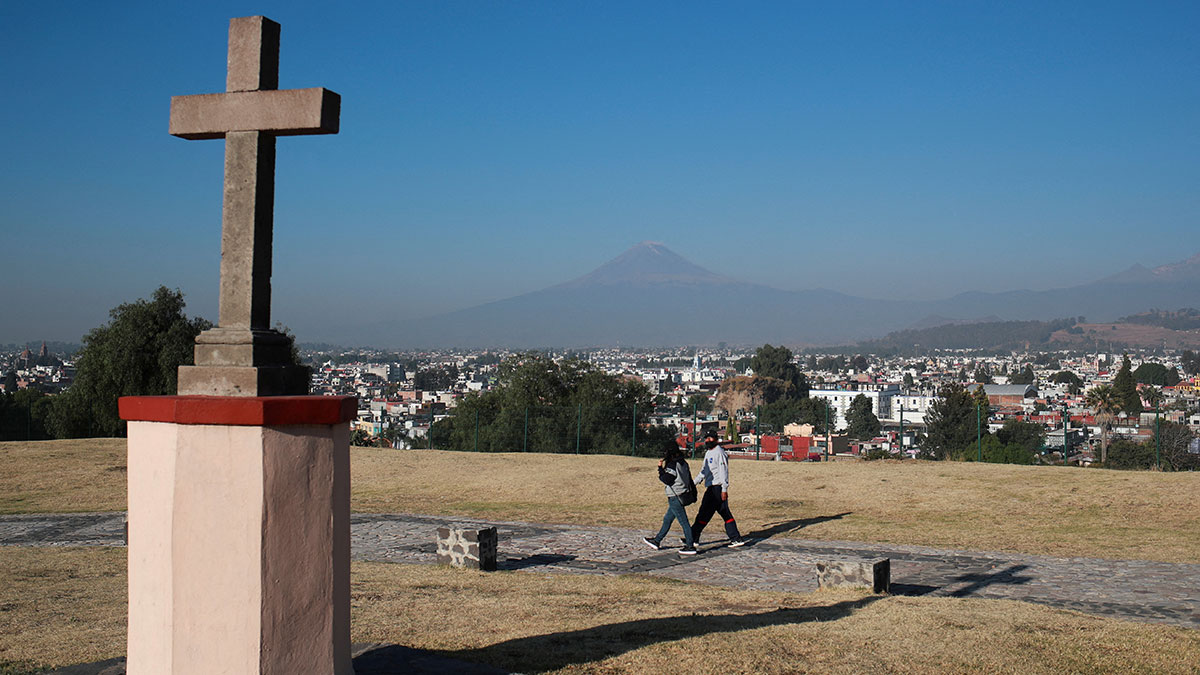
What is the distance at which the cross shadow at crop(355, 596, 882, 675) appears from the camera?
22.6 ft

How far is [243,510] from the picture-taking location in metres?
5.24

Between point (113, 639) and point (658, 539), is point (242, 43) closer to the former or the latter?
point (113, 639)

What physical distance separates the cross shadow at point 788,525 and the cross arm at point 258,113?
11.3 metres

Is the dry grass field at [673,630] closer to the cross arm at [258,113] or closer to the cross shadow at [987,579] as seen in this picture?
the cross shadow at [987,579]

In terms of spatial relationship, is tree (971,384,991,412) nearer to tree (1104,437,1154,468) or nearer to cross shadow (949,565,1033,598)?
tree (1104,437,1154,468)

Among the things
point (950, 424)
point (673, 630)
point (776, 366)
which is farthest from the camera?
point (776, 366)

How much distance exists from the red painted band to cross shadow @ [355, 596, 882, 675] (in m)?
1.94

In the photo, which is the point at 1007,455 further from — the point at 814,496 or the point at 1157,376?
the point at 1157,376

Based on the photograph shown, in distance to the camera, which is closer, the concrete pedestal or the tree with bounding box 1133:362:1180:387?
the concrete pedestal

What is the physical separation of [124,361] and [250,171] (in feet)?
114

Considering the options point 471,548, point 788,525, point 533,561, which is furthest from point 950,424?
point 471,548

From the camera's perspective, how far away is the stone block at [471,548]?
478 inches

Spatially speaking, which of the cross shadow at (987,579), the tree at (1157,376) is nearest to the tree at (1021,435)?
the cross shadow at (987,579)

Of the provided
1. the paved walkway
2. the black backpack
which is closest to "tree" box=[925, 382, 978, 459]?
the paved walkway
